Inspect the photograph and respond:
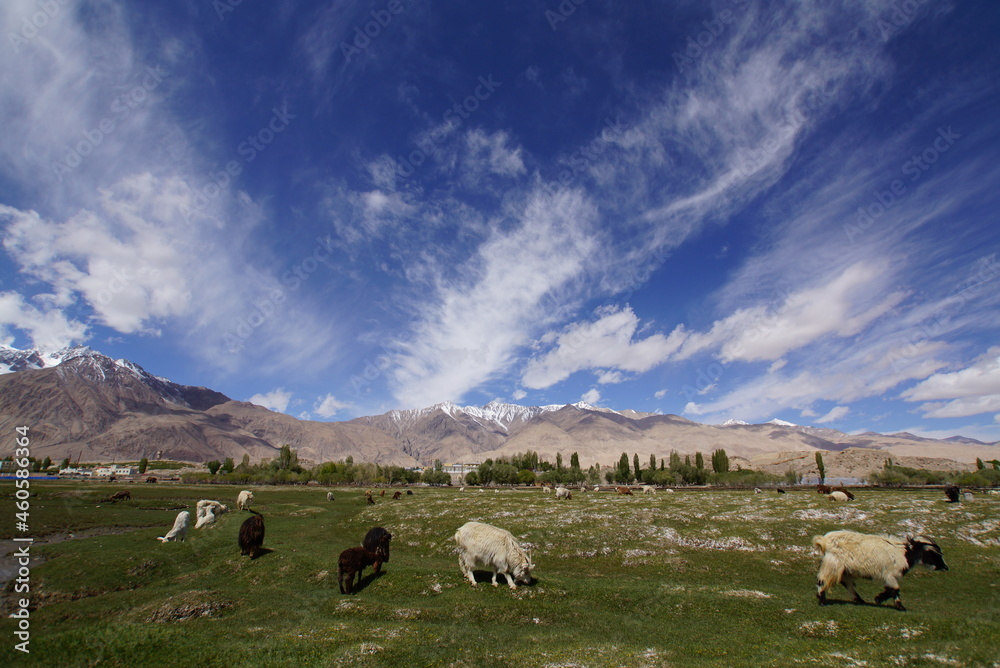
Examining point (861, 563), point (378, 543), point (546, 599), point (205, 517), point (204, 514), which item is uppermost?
point (861, 563)

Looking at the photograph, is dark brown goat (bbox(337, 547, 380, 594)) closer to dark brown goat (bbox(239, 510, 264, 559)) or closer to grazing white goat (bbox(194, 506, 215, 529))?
dark brown goat (bbox(239, 510, 264, 559))

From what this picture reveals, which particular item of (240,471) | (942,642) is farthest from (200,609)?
(240,471)

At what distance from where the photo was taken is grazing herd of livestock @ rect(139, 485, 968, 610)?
1747 centimetres

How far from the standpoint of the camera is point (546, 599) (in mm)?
19516

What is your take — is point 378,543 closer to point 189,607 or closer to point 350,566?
point 350,566

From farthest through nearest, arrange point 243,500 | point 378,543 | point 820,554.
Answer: point 243,500, point 378,543, point 820,554

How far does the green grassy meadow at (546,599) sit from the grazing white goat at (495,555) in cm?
78

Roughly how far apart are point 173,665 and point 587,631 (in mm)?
13304

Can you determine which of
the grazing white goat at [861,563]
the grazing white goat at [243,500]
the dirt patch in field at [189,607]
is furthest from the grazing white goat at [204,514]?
the grazing white goat at [861,563]

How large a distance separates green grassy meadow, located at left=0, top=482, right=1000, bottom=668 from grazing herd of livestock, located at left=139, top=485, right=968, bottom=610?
0.87 meters

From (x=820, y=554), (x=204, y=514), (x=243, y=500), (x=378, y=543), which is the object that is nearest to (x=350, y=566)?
(x=378, y=543)

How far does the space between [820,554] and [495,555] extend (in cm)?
1706

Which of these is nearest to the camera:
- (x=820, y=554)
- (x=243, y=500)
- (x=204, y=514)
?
(x=820, y=554)

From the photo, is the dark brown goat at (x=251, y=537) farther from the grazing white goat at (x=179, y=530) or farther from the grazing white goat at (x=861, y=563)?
the grazing white goat at (x=861, y=563)
